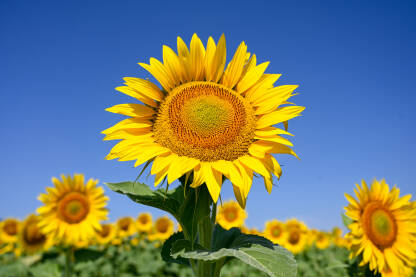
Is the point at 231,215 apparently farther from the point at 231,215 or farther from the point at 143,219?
the point at 143,219

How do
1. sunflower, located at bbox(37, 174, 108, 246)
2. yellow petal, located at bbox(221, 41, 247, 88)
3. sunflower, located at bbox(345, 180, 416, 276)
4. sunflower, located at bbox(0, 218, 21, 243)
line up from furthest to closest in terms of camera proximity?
sunflower, located at bbox(0, 218, 21, 243) → sunflower, located at bbox(37, 174, 108, 246) → sunflower, located at bbox(345, 180, 416, 276) → yellow petal, located at bbox(221, 41, 247, 88)

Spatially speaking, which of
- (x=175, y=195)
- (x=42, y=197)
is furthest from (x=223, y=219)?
(x=175, y=195)

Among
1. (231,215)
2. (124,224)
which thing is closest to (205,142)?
(231,215)

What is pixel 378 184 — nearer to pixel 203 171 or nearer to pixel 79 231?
pixel 203 171

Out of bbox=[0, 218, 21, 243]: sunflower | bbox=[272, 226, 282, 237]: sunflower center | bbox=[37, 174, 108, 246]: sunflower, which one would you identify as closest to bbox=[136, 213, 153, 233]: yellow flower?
bbox=[0, 218, 21, 243]: sunflower

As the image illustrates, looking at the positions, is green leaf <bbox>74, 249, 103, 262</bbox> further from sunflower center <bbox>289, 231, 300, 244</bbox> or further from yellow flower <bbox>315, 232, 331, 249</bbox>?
yellow flower <bbox>315, 232, 331, 249</bbox>
